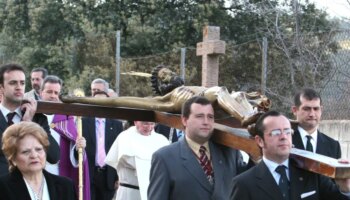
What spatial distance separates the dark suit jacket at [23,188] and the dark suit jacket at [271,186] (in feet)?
3.17

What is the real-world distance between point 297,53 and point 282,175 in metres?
6.48

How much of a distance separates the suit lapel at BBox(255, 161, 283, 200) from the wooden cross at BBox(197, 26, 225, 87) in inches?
132

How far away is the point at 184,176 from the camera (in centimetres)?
446

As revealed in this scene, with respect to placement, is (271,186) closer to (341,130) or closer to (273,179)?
(273,179)

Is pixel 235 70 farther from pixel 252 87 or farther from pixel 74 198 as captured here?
pixel 74 198

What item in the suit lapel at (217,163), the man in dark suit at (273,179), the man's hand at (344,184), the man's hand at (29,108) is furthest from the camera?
the man's hand at (29,108)

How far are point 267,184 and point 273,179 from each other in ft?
0.14

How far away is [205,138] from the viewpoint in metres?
4.42

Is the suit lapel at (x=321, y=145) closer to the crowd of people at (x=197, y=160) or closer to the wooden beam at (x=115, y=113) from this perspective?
the crowd of people at (x=197, y=160)

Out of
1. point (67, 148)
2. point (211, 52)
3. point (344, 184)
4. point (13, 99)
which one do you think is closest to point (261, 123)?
point (344, 184)

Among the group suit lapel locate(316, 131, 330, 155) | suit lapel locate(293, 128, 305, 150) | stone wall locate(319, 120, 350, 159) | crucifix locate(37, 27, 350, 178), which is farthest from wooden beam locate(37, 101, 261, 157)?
stone wall locate(319, 120, 350, 159)

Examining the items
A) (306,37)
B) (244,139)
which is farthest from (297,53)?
(244,139)

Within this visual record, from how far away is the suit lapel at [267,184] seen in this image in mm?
3748

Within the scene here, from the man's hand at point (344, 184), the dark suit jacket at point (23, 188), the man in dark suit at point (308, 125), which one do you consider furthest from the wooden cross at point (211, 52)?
the man's hand at point (344, 184)
